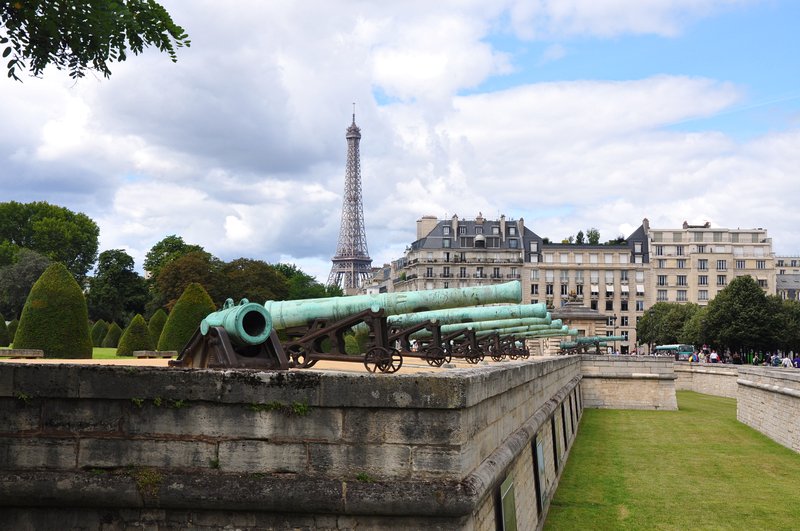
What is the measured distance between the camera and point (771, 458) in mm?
21641

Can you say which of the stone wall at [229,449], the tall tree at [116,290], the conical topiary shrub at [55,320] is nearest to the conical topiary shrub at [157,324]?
the conical topiary shrub at [55,320]

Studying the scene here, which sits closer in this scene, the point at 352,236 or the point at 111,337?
the point at 111,337

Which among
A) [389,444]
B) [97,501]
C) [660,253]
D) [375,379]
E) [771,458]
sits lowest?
[771,458]

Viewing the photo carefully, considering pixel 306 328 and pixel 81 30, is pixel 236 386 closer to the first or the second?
pixel 81 30

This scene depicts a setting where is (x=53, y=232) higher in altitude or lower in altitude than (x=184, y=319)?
higher

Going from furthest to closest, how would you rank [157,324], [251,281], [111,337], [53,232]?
[53,232]
[251,281]
[111,337]
[157,324]

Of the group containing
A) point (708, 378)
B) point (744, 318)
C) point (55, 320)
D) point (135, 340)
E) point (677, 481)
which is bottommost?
point (677, 481)

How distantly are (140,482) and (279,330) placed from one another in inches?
235

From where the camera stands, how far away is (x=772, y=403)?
25.7 meters

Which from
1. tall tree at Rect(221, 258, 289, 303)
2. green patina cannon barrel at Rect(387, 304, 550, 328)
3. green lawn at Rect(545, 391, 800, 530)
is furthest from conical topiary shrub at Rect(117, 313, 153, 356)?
tall tree at Rect(221, 258, 289, 303)

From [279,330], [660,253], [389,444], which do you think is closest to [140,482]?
[389,444]

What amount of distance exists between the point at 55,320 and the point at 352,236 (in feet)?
421

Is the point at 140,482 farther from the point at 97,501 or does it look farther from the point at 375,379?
the point at 375,379

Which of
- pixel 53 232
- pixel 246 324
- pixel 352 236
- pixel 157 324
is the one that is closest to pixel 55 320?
pixel 157 324
